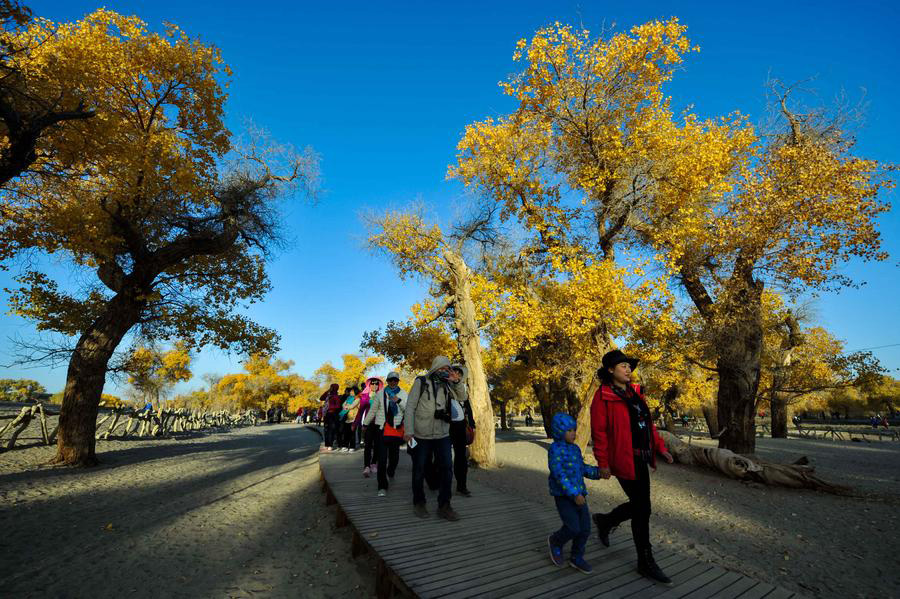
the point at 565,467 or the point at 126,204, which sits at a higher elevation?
the point at 126,204

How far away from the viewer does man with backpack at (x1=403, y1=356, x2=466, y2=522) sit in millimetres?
5094

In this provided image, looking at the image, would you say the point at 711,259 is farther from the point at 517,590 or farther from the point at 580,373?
the point at 517,590

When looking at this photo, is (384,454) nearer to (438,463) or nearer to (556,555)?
(438,463)

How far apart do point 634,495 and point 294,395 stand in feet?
232

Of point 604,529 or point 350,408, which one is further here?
point 350,408

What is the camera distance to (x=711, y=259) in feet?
40.4

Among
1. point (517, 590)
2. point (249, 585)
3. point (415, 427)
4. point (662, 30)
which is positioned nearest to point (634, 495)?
point (517, 590)

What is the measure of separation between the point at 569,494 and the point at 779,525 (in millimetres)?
5272

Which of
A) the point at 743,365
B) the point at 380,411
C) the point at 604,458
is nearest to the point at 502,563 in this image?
the point at 604,458

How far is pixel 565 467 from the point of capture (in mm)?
3701

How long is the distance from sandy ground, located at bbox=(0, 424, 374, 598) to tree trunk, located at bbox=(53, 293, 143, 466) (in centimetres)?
62

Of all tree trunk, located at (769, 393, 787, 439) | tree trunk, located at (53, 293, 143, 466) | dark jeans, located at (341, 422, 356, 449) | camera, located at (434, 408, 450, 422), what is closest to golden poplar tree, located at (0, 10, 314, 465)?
tree trunk, located at (53, 293, 143, 466)

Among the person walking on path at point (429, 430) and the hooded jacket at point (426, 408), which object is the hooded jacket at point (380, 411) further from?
the hooded jacket at point (426, 408)

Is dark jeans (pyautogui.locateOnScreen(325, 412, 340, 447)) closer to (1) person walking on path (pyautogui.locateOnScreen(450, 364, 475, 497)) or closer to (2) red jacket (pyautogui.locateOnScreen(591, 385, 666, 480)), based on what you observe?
(1) person walking on path (pyautogui.locateOnScreen(450, 364, 475, 497))
